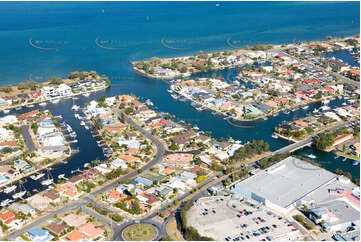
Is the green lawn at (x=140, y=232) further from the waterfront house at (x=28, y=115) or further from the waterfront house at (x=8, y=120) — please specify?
the waterfront house at (x=28, y=115)

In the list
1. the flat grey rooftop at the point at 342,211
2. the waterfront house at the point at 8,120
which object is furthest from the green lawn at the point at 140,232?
the waterfront house at the point at 8,120

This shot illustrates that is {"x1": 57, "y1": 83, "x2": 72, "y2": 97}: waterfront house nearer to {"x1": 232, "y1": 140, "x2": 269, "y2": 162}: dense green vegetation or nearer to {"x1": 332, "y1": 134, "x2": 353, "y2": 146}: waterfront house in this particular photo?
{"x1": 232, "y1": 140, "x2": 269, "y2": 162}: dense green vegetation

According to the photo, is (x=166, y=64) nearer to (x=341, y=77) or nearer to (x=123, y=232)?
(x=341, y=77)

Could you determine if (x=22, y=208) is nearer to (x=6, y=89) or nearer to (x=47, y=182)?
(x=47, y=182)

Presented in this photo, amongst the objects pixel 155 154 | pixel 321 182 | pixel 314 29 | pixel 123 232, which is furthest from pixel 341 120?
pixel 314 29

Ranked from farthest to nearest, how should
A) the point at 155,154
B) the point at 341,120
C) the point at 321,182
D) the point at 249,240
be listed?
the point at 341,120 < the point at 155,154 < the point at 321,182 < the point at 249,240

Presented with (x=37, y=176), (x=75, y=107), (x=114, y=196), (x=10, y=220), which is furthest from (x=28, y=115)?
(x=114, y=196)
